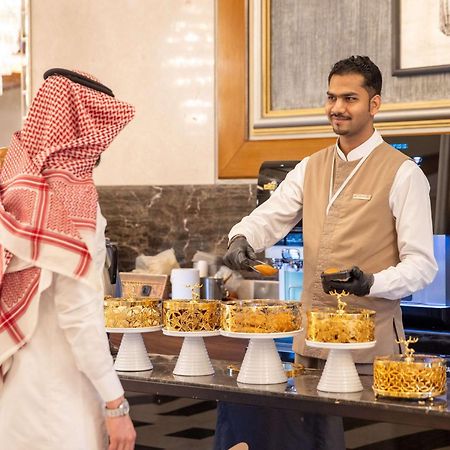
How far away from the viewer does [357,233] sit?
3105 mm

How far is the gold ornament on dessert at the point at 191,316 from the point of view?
115 inches

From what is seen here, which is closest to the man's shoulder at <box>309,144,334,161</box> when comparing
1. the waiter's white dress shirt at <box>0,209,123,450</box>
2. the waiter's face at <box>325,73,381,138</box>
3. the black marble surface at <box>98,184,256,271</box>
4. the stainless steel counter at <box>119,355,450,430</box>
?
the waiter's face at <box>325,73,381,138</box>

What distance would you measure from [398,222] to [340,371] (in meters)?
0.61

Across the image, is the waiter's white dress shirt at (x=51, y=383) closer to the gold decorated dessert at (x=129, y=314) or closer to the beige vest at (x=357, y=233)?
the gold decorated dessert at (x=129, y=314)

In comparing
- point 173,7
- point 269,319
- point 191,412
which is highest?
point 173,7

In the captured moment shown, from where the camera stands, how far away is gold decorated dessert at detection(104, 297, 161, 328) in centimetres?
301

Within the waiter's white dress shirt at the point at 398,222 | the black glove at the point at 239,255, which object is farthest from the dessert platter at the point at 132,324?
the waiter's white dress shirt at the point at 398,222

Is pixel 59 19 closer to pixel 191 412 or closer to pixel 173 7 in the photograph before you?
pixel 173 7

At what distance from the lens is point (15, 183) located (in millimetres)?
2166

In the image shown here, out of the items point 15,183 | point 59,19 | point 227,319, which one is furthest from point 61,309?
point 59,19

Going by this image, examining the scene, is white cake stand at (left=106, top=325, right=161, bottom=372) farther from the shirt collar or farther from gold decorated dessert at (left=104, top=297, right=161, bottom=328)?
the shirt collar

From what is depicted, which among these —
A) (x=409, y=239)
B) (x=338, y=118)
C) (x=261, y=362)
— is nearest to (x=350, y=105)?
(x=338, y=118)

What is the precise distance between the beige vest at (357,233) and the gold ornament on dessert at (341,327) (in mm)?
357

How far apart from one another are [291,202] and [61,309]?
1373 millimetres
